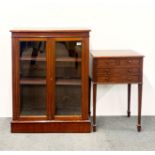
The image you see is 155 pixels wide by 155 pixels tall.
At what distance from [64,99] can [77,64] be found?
1.46 feet

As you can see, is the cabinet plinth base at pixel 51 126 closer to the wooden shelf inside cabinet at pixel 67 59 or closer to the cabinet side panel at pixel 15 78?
the cabinet side panel at pixel 15 78

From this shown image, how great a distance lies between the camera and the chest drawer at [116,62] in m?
3.23

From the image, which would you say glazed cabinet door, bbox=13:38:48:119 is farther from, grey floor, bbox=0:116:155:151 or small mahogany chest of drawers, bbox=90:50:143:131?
small mahogany chest of drawers, bbox=90:50:143:131

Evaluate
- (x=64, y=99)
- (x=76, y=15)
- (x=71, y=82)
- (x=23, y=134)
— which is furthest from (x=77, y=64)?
(x=23, y=134)

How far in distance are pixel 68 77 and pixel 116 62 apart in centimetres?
59

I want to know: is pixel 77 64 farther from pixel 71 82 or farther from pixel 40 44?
pixel 40 44

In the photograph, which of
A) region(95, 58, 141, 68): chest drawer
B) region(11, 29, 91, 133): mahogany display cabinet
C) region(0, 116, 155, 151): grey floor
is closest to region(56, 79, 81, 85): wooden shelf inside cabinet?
region(11, 29, 91, 133): mahogany display cabinet

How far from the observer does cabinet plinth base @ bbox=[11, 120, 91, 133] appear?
3391mm

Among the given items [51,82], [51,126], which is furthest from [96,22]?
[51,126]

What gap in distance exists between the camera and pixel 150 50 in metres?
3.88

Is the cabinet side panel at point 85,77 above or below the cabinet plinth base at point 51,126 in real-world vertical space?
above

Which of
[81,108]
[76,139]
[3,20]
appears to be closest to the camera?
[76,139]

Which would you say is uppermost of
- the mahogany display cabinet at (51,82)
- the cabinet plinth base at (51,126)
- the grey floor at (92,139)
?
the mahogany display cabinet at (51,82)

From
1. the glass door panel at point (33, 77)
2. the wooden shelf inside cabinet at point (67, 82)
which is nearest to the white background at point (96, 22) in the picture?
the glass door panel at point (33, 77)
